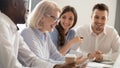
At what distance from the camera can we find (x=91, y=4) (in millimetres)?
4215

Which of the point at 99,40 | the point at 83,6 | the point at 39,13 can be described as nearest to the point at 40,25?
the point at 39,13

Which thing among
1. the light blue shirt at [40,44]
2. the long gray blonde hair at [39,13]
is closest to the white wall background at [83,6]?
the light blue shirt at [40,44]

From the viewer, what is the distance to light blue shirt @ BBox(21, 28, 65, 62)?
79.8 inches

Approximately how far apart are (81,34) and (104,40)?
280mm

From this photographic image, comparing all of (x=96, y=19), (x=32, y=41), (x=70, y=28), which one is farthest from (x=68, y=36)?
(x=32, y=41)

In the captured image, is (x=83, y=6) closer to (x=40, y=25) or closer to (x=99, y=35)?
(x=99, y=35)

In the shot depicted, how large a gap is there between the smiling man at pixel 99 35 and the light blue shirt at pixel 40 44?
27.2 inches

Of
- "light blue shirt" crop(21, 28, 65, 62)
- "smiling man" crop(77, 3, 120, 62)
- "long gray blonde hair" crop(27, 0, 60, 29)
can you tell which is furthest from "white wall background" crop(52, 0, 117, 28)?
"long gray blonde hair" crop(27, 0, 60, 29)

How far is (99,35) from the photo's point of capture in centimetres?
309

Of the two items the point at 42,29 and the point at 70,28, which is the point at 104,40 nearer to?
the point at 70,28

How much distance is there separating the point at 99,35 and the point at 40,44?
1.15 meters

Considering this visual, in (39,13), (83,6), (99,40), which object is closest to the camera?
(39,13)

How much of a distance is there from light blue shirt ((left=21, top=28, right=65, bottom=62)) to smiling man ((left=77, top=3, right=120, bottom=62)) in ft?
2.26

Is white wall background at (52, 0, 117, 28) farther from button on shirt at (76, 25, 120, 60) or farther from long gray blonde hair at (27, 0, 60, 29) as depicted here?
long gray blonde hair at (27, 0, 60, 29)
